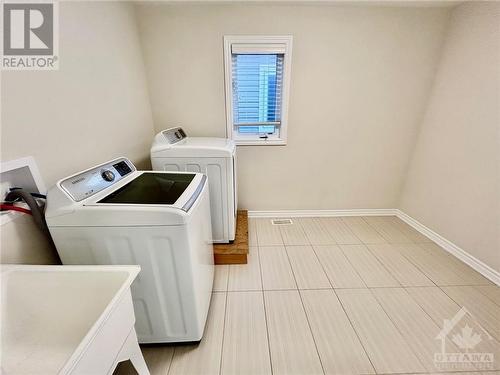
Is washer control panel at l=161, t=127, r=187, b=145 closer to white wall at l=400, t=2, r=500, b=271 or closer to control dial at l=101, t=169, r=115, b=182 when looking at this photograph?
control dial at l=101, t=169, r=115, b=182

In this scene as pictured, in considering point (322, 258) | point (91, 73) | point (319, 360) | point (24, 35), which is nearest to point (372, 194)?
point (322, 258)

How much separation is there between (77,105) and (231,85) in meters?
1.35

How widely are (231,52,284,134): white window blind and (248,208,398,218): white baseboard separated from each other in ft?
3.28

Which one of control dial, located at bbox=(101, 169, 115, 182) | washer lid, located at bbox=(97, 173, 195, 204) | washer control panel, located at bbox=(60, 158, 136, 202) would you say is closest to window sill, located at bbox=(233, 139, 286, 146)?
washer lid, located at bbox=(97, 173, 195, 204)

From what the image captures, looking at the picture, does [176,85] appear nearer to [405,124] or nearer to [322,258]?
[322,258]

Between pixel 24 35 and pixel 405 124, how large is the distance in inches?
121

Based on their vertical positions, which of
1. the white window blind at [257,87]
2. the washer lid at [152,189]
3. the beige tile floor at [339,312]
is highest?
the white window blind at [257,87]

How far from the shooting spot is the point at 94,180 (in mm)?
1075

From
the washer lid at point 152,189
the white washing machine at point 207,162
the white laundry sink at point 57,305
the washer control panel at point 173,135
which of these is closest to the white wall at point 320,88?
the washer control panel at point 173,135

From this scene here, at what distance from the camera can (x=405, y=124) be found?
2.31 m

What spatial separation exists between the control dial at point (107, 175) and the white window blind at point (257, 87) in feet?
4.74

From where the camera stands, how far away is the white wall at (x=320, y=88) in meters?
1.96

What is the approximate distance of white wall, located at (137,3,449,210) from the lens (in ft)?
6.44

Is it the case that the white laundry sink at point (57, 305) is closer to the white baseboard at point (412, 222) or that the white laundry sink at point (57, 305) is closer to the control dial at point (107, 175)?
the control dial at point (107, 175)
